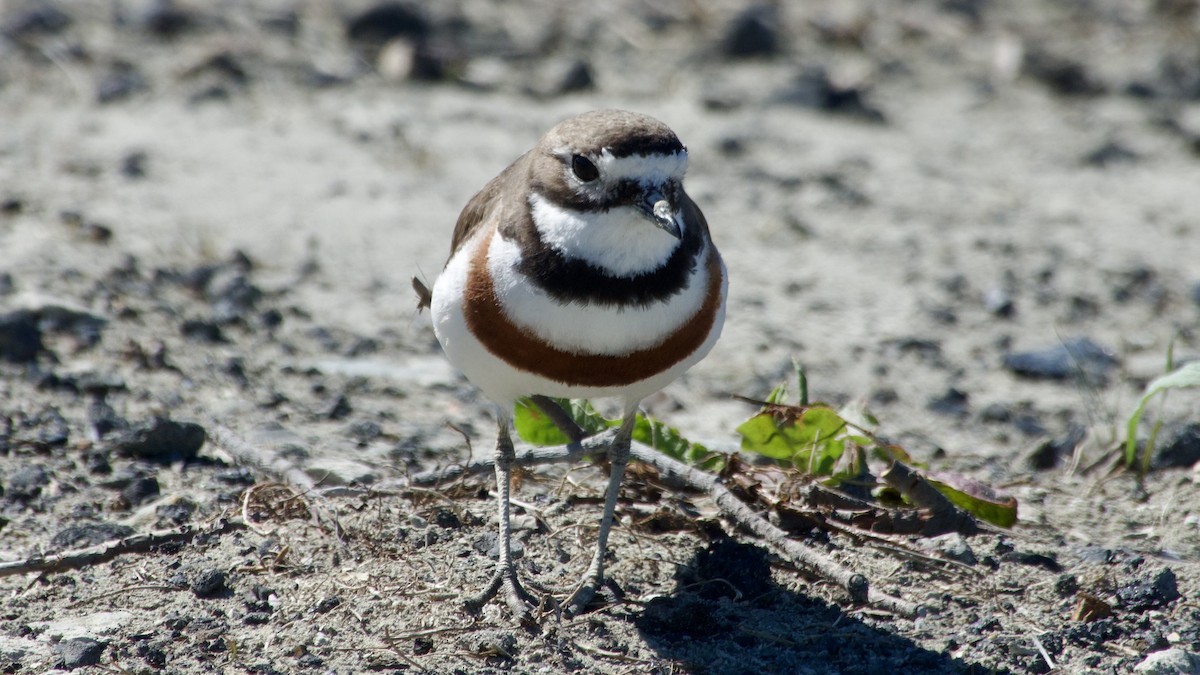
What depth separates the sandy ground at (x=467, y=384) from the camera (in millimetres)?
3732

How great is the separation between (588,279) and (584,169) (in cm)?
32

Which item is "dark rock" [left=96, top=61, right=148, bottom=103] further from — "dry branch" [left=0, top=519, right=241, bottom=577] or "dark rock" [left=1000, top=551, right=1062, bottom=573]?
"dark rock" [left=1000, top=551, right=1062, bottom=573]

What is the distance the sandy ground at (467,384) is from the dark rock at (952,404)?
1cm

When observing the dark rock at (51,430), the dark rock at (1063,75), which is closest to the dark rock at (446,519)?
the dark rock at (51,430)

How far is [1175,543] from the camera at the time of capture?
4230 millimetres

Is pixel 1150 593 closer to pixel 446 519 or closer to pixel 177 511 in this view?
pixel 446 519

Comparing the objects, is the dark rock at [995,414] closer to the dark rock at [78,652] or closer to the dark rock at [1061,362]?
the dark rock at [1061,362]

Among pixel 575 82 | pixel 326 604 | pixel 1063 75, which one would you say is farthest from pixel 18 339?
pixel 1063 75

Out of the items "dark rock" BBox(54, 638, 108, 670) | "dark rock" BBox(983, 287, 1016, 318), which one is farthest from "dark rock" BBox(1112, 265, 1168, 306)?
"dark rock" BBox(54, 638, 108, 670)

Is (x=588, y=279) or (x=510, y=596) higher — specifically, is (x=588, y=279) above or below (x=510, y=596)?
above

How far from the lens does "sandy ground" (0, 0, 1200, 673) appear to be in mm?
3732

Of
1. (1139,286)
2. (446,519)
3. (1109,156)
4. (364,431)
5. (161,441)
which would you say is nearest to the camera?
(446,519)

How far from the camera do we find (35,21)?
7977 mm

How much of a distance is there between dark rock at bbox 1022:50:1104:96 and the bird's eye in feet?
18.7
